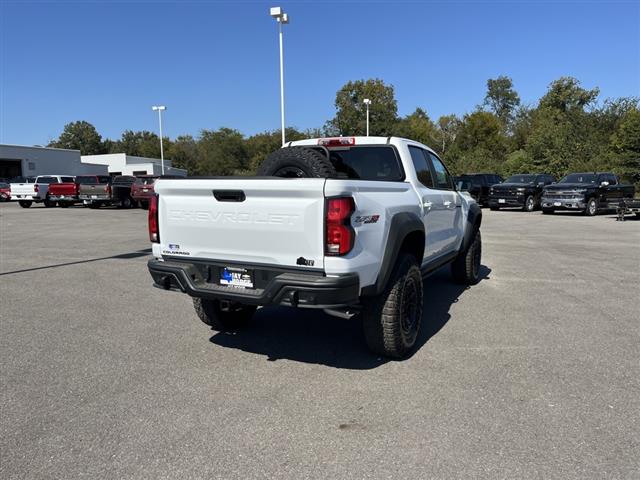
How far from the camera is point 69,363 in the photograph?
4430 mm

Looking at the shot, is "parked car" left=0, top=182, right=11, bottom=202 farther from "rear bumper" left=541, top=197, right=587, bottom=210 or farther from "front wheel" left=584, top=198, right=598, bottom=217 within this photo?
"front wheel" left=584, top=198, right=598, bottom=217

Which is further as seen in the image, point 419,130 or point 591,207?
point 419,130

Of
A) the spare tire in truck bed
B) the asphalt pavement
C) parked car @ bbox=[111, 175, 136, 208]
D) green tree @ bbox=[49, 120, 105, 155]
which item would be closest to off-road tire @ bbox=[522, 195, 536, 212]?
the asphalt pavement

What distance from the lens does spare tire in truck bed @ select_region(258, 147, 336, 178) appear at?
4273 mm

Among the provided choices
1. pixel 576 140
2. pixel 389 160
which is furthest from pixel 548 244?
pixel 576 140

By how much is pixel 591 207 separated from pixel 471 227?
1631cm

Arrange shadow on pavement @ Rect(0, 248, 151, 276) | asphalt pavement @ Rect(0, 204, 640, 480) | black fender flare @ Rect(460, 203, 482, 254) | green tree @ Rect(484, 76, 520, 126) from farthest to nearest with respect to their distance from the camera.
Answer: green tree @ Rect(484, 76, 520, 126) < shadow on pavement @ Rect(0, 248, 151, 276) < black fender flare @ Rect(460, 203, 482, 254) < asphalt pavement @ Rect(0, 204, 640, 480)

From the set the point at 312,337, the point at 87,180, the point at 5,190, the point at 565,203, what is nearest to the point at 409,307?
the point at 312,337

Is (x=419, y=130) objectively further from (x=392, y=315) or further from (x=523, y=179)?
(x=392, y=315)

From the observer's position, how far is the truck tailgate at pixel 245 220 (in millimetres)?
3682

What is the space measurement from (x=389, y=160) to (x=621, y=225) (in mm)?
14585

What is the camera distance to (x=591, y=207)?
20.8 meters

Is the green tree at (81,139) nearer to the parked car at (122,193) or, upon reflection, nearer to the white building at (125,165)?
the white building at (125,165)

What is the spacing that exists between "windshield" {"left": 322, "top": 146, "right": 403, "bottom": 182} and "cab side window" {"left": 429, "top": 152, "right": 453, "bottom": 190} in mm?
903
